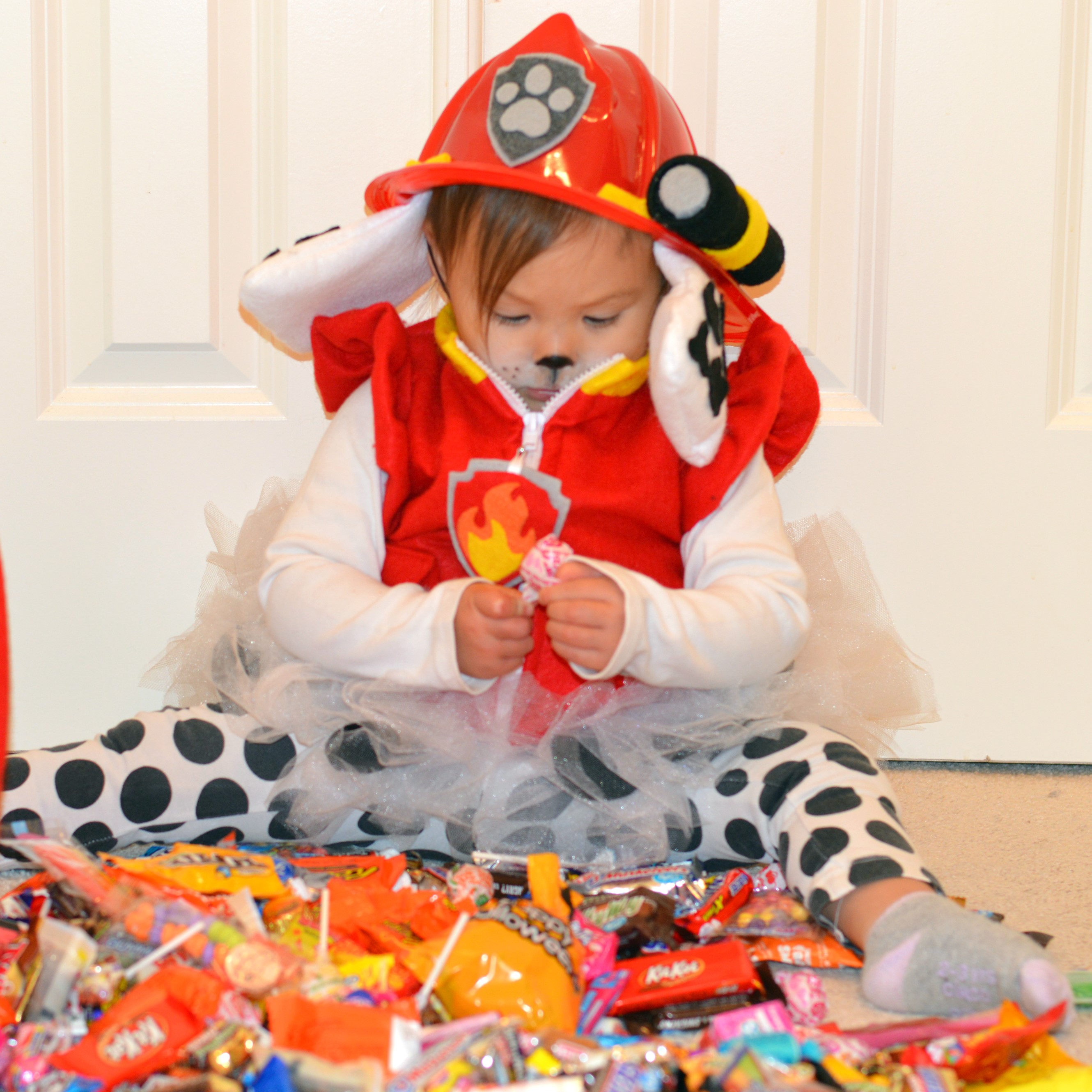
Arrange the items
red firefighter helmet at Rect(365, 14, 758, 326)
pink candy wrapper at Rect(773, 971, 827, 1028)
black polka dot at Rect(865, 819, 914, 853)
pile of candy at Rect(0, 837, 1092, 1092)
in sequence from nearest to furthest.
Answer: pile of candy at Rect(0, 837, 1092, 1092) < pink candy wrapper at Rect(773, 971, 827, 1028) < black polka dot at Rect(865, 819, 914, 853) < red firefighter helmet at Rect(365, 14, 758, 326)

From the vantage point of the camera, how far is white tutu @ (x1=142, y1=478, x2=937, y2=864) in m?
0.82

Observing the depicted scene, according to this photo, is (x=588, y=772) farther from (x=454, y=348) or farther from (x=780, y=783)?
(x=454, y=348)

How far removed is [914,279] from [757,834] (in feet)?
1.91

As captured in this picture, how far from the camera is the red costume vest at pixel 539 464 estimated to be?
90 centimetres

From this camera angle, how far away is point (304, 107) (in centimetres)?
108

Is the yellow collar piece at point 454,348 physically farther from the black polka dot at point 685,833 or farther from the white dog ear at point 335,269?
the black polka dot at point 685,833

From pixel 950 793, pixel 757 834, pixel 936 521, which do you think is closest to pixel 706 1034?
pixel 757 834

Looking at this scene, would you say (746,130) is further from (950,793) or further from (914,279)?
(950,793)

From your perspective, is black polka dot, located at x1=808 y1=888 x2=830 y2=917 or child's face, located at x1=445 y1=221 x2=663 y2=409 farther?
child's face, located at x1=445 y1=221 x2=663 y2=409

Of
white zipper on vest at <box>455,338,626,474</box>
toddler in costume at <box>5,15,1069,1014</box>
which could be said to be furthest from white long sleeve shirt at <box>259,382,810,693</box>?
white zipper on vest at <box>455,338,626,474</box>

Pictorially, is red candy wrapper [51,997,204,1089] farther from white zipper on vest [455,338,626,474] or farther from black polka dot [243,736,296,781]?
white zipper on vest [455,338,626,474]

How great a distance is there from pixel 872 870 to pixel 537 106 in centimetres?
58

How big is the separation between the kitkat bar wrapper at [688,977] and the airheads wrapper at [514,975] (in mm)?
31

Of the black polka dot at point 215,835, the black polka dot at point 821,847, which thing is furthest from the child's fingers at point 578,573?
the black polka dot at point 215,835
